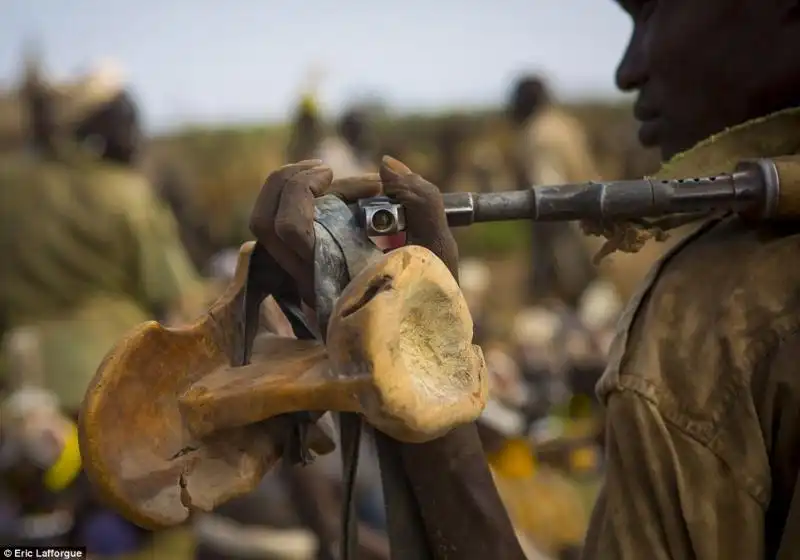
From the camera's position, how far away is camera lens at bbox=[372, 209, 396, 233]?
0.62 m

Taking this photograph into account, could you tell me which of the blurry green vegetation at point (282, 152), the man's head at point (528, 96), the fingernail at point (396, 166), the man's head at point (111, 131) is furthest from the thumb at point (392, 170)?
the man's head at point (528, 96)

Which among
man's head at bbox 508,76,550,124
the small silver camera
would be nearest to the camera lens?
the small silver camera

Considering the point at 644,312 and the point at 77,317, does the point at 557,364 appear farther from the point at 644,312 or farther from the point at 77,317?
the point at 644,312

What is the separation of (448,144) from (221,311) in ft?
19.4

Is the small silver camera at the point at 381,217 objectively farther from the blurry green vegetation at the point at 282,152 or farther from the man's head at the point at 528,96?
the man's head at the point at 528,96

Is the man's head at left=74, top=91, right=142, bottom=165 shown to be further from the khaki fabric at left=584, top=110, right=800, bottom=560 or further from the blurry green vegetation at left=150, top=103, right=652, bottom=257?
the khaki fabric at left=584, top=110, right=800, bottom=560

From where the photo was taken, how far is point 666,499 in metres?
0.65

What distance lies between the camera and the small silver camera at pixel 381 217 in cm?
62

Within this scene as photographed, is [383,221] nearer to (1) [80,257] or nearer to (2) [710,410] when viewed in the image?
(2) [710,410]

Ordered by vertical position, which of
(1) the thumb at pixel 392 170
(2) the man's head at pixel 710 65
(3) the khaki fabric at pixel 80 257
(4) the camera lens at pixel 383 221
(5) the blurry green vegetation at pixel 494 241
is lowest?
(5) the blurry green vegetation at pixel 494 241

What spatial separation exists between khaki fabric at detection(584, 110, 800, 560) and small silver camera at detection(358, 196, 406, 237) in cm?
20

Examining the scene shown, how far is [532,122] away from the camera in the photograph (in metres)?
4.25

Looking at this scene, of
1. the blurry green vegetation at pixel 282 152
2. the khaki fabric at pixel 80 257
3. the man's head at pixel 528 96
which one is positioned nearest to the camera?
the khaki fabric at pixel 80 257

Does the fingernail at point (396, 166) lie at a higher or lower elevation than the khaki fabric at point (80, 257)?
higher
